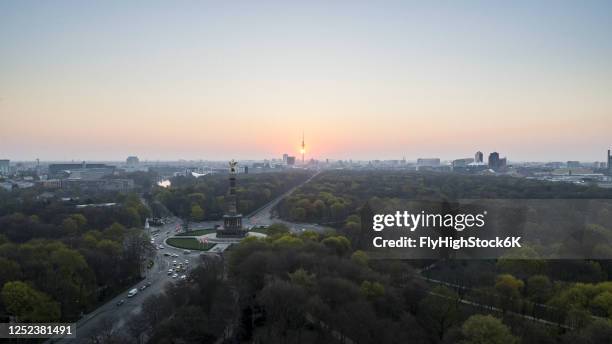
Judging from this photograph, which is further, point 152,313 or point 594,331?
point 152,313

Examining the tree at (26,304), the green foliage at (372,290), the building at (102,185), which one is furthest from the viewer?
the building at (102,185)

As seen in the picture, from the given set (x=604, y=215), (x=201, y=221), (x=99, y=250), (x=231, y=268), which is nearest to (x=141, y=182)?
(x=201, y=221)

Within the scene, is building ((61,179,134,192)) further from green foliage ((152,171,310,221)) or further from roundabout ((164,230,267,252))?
roundabout ((164,230,267,252))

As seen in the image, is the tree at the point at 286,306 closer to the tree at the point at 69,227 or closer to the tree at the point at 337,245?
the tree at the point at 337,245

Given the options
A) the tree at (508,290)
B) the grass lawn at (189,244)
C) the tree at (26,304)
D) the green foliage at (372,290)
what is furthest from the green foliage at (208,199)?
the tree at (508,290)

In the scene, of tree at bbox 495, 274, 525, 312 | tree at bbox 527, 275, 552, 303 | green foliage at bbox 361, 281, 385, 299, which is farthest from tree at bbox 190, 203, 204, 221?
tree at bbox 527, 275, 552, 303

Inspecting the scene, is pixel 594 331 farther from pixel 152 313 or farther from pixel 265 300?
pixel 152 313
